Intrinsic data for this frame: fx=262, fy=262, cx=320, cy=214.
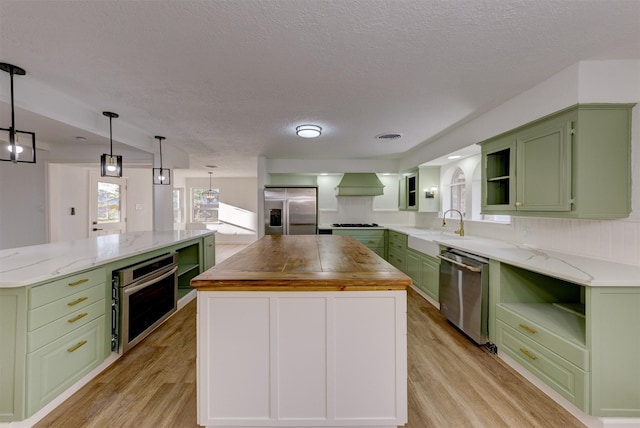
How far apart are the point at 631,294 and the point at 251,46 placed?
272 cm

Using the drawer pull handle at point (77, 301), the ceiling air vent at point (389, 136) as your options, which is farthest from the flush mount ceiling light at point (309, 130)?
the drawer pull handle at point (77, 301)

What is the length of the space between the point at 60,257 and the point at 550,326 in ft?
11.9

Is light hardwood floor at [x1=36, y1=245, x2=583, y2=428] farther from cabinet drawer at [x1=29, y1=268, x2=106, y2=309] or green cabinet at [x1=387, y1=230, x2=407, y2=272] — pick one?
green cabinet at [x1=387, y1=230, x2=407, y2=272]

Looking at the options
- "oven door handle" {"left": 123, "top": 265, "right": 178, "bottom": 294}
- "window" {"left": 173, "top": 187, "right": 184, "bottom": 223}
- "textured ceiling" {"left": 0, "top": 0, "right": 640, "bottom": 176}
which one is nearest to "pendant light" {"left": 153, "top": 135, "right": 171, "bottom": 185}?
"textured ceiling" {"left": 0, "top": 0, "right": 640, "bottom": 176}

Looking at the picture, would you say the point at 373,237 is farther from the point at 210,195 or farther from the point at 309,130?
the point at 210,195

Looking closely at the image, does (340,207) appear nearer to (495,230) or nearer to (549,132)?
(495,230)

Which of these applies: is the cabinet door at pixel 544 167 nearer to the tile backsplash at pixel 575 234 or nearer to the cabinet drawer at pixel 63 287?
the tile backsplash at pixel 575 234

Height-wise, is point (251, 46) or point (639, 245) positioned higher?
point (251, 46)

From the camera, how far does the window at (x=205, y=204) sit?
8969 millimetres

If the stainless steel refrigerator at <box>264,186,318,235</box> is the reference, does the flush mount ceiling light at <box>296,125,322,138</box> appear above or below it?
above

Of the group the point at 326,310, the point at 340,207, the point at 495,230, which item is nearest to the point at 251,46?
the point at 326,310

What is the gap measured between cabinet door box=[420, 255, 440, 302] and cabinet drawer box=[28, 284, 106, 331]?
11.2 ft

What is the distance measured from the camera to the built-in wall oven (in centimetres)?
216

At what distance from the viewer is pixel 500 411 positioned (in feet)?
5.51
